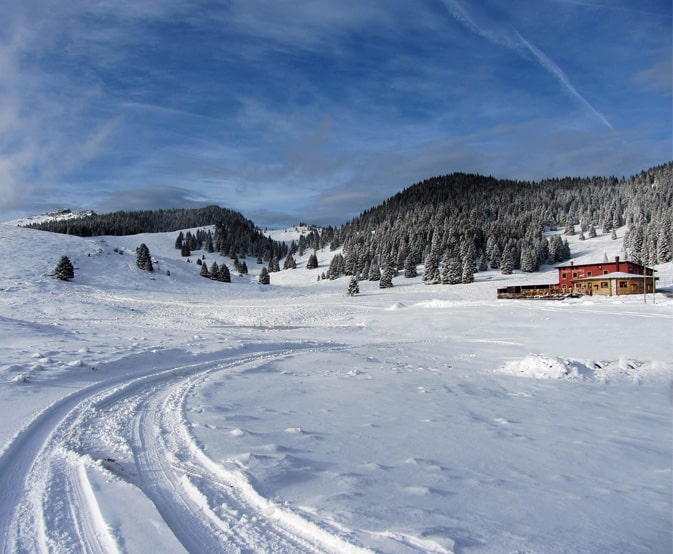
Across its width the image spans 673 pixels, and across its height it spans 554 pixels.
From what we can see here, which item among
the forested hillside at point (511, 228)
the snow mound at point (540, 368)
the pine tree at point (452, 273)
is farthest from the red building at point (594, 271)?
the snow mound at point (540, 368)

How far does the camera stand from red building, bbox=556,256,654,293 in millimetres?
60013

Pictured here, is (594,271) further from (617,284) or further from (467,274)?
(467,274)

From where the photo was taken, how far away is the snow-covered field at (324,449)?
154 inches

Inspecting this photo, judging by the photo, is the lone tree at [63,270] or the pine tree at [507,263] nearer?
the lone tree at [63,270]

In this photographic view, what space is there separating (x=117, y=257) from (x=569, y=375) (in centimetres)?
7285

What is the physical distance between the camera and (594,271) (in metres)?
63.9

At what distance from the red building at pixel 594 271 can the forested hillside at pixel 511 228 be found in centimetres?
1681

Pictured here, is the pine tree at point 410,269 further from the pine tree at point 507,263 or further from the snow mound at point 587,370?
the snow mound at point 587,370

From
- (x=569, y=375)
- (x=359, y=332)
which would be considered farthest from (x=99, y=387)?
(x=359, y=332)

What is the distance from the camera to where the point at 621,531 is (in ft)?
13.7

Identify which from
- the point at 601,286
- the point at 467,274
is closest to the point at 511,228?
the point at 467,274

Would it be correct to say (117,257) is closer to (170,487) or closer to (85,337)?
(85,337)

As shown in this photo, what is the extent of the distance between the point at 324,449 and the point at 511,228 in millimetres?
130728

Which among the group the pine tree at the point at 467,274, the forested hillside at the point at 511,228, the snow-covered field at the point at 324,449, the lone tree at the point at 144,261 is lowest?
the snow-covered field at the point at 324,449
